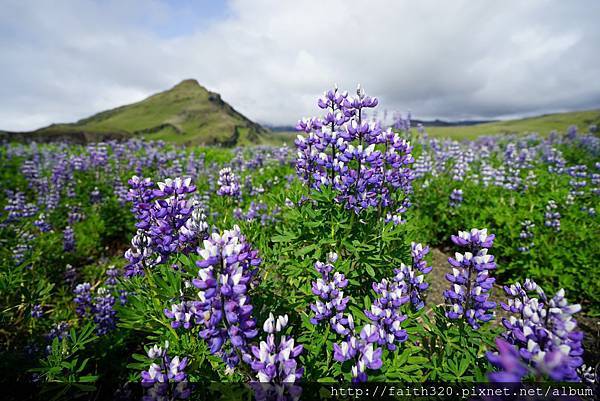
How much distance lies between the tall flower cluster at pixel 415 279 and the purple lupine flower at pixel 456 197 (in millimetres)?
3517

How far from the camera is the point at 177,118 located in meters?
163

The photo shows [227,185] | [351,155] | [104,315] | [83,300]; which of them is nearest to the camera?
[351,155]

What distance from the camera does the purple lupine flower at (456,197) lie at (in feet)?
18.4

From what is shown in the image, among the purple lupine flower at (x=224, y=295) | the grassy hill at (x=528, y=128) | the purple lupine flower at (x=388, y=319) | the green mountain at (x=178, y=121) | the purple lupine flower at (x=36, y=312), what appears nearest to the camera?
the purple lupine flower at (x=224, y=295)

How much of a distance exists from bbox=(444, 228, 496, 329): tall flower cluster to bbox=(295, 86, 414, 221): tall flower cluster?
807mm

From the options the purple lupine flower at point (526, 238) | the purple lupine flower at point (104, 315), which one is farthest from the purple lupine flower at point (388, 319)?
the purple lupine flower at point (526, 238)

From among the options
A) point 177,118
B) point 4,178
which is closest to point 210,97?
point 177,118

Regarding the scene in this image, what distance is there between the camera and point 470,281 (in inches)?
84.7

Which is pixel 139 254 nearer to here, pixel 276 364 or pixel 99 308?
pixel 276 364

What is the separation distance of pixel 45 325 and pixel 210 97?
214202mm

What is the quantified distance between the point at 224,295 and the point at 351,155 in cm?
156

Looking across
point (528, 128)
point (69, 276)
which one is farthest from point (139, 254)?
point (528, 128)

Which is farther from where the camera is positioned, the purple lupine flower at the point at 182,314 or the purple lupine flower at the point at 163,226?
the purple lupine flower at the point at 163,226

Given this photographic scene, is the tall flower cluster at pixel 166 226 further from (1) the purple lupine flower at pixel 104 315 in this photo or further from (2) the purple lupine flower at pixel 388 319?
(1) the purple lupine flower at pixel 104 315
